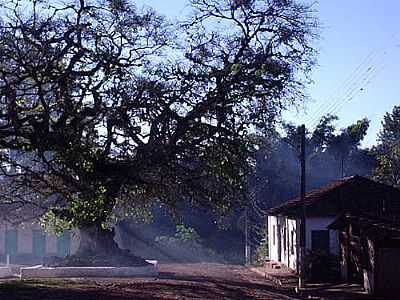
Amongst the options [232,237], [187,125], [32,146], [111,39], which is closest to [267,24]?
[187,125]

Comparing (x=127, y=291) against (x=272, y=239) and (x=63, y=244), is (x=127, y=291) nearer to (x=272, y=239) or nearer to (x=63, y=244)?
(x=272, y=239)

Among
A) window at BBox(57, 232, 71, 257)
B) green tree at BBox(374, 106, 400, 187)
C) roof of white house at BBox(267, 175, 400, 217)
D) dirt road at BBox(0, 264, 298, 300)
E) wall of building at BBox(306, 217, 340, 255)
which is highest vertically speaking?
green tree at BBox(374, 106, 400, 187)

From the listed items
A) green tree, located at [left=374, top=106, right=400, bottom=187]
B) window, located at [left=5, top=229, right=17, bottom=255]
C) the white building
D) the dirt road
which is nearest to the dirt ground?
the dirt road

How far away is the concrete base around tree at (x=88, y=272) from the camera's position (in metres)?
34.4

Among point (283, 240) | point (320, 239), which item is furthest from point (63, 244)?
point (320, 239)

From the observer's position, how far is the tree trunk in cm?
3653

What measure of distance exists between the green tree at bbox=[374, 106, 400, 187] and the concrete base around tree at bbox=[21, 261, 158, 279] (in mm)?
25843

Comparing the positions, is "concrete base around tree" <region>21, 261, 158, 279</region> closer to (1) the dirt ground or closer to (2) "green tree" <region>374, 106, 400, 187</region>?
(1) the dirt ground

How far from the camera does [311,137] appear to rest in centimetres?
7338

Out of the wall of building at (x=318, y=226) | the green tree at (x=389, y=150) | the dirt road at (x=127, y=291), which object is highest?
the green tree at (x=389, y=150)

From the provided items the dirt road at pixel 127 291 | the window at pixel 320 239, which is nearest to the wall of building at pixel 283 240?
the window at pixel 320 239

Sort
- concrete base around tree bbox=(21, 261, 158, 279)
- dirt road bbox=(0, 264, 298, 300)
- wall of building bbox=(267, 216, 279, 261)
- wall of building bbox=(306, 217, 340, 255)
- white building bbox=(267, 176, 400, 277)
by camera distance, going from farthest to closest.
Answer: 1. wall of building bbox=(267, 216, 279, 261)
2. wall of building bbox=(306, 217, 340, 255)
3. white building bbox=(267, 176, 400, 277)
4. concrete base around tree bbox=(21, 261, 158, 279)
5. dirt road bbox=(0, 264, 298, 300)

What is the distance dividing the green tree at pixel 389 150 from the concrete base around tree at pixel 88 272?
1017 inches

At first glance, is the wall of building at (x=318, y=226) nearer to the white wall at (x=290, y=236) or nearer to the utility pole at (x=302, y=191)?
the white wall at (x=290, y=236)
